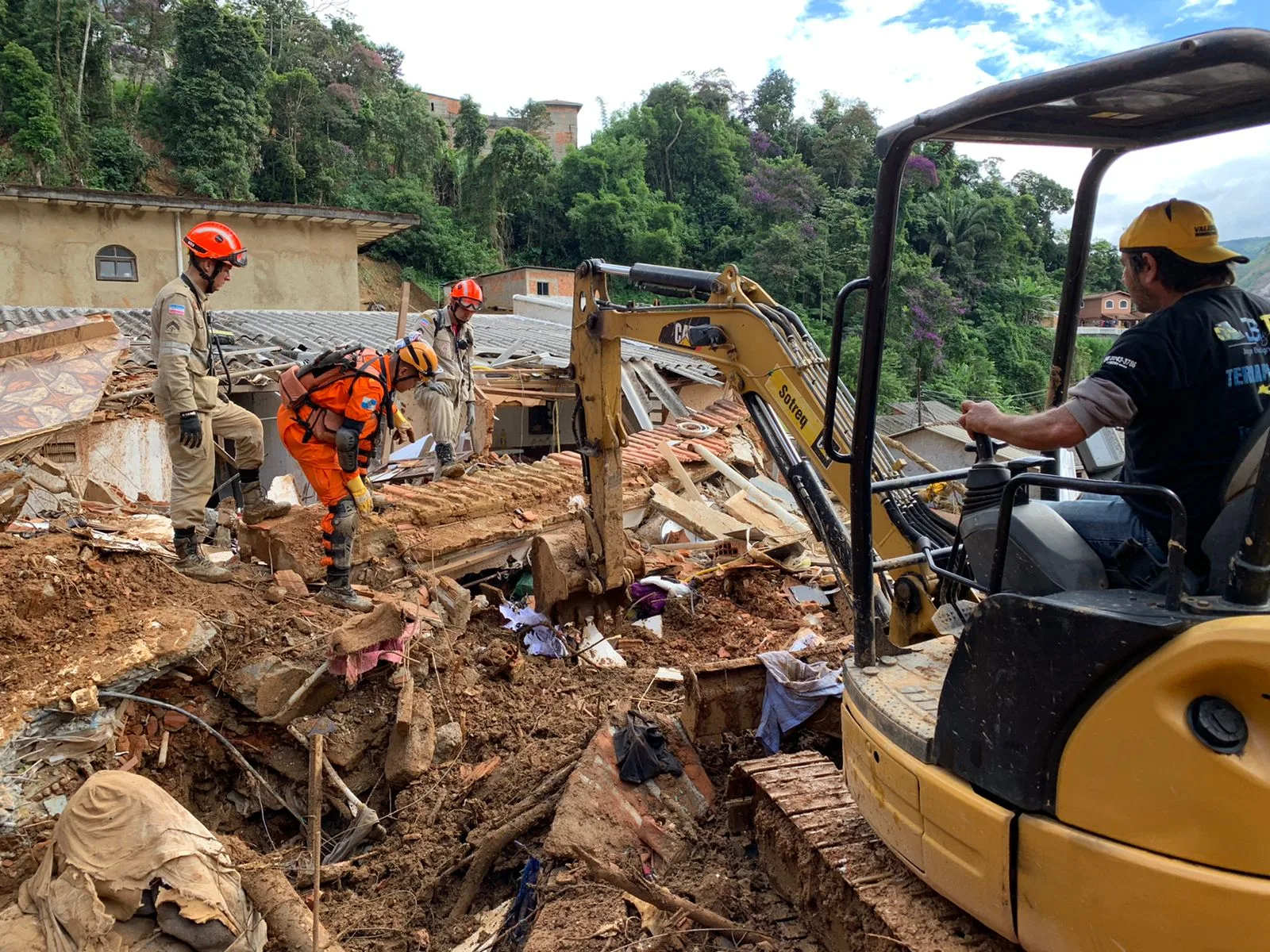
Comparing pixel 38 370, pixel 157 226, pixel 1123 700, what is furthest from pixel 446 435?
pixel 157 226

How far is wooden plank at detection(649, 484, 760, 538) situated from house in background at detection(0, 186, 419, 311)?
10288 millimetres

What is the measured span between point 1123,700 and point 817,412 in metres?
2.26

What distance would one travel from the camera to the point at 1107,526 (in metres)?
2.44

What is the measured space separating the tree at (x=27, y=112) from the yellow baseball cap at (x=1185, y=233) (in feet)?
83.4

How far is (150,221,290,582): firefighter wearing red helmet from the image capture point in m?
4.82

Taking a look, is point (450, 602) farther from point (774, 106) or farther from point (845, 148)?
point (774, 106)

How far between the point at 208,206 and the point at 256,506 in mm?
13256

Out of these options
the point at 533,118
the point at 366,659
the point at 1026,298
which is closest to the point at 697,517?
the point at 366,659

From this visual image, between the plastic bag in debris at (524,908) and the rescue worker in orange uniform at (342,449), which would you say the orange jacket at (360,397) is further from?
the plastic bag in debris at (524,908)

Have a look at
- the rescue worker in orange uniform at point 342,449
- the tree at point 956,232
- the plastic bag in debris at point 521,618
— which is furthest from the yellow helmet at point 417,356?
Answer: the tree at point 956,232

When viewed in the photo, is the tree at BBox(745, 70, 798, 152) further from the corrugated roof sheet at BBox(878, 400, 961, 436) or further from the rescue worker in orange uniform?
the rescue worker in orange uniform

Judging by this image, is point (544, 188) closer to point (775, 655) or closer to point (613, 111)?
point (613, 111)

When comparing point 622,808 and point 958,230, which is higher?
point 958,230

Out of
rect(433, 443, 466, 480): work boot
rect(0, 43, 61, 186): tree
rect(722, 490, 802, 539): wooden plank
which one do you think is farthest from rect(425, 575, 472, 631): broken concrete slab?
rect(0, 43, 61, 186): tree
